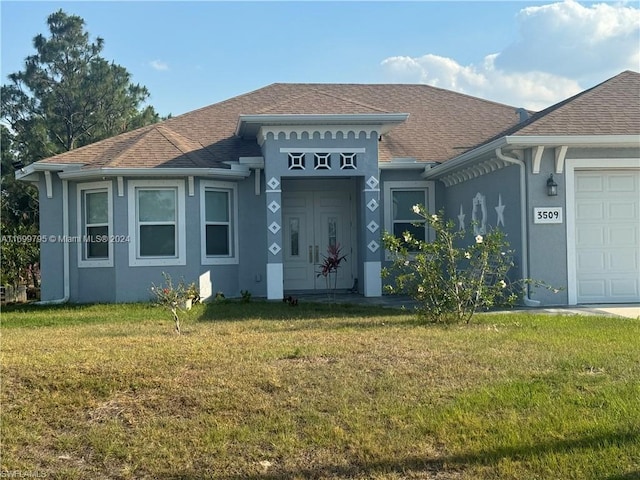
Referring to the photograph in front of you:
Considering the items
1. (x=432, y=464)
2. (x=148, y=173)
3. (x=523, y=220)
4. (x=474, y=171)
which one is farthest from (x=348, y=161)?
(x=432, y=464)

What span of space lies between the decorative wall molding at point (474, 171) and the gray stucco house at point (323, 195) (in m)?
0.04

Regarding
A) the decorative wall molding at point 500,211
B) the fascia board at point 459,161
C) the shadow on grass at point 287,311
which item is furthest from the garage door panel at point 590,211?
the shadow on grass at point 287,311

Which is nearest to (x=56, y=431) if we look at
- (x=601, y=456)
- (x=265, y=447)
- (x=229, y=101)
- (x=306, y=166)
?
(x=265, y=447)

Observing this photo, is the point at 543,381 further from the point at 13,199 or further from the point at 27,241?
the point at 13,199

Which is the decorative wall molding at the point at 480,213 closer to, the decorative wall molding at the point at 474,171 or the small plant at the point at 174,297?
the decorative wall molding at the point at 474,171

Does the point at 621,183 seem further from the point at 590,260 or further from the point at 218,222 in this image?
the point at 218,222

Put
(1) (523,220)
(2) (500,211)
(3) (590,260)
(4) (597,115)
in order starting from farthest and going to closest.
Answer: (2) (500,211) → (3) (590,260) → (4) (597,115) → (1) (523,220)

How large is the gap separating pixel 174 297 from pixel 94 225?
5145 millimetres

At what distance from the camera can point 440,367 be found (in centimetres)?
604

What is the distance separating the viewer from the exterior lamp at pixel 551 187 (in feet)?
35.2

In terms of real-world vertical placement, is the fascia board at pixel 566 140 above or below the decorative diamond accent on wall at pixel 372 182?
above

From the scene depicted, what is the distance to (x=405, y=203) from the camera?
14.8 metres

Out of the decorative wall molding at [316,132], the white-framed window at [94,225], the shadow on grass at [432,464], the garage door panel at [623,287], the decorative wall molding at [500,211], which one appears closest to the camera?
the shadow on grass at [432,464]

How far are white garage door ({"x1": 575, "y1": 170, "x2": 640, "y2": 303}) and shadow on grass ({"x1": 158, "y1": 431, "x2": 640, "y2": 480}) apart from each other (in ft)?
24.3
